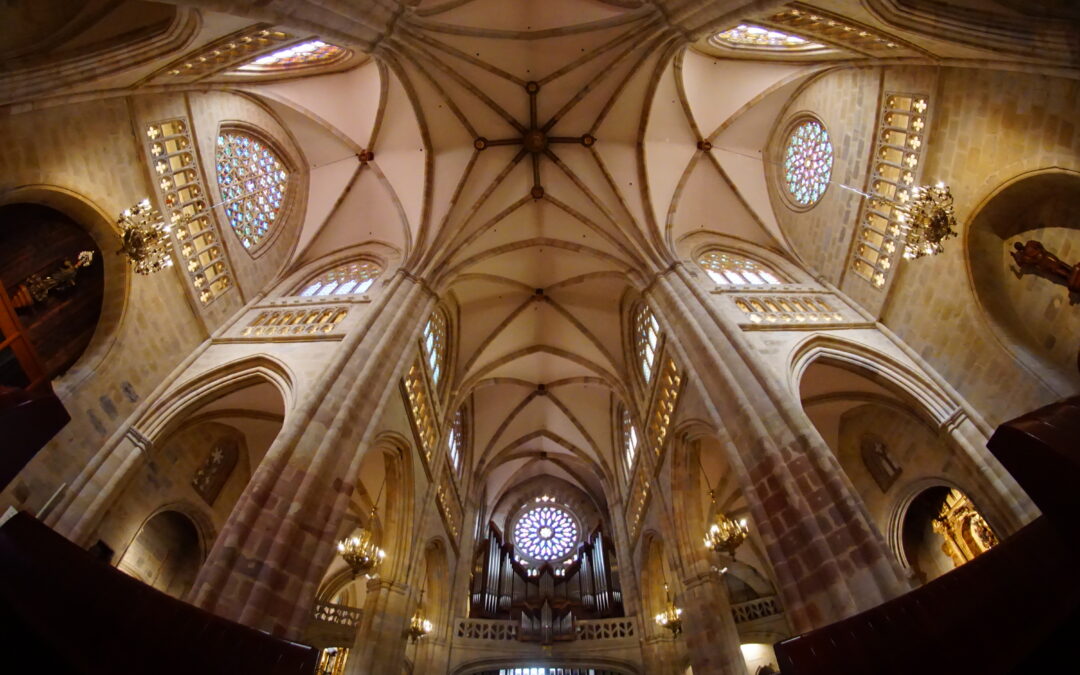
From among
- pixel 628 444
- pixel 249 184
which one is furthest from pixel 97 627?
pixel 628 444

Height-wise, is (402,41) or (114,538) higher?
(402,41)

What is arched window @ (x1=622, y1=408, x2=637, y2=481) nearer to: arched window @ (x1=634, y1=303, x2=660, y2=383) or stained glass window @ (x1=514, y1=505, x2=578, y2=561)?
arched window @ (x1=634, y1=303, x2=660, y2=383)

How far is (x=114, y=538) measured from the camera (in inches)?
360

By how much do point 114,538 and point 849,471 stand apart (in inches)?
629

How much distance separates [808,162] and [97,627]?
15.6 m

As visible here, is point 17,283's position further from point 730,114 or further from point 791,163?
point 791,163

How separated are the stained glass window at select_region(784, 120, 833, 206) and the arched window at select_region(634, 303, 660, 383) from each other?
5219 mm

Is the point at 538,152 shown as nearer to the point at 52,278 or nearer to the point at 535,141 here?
the point at 535,141

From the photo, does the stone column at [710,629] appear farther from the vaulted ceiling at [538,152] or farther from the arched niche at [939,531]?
the vaulted ceiling at [538,152]

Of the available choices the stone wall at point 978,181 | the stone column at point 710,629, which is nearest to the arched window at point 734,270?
the stone wall at point 978,181

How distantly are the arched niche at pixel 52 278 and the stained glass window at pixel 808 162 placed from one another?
15432 mm

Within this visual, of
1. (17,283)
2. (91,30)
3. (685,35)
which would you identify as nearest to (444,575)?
(17,283)

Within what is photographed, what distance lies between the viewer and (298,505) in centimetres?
664

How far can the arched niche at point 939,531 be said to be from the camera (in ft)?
33.1
